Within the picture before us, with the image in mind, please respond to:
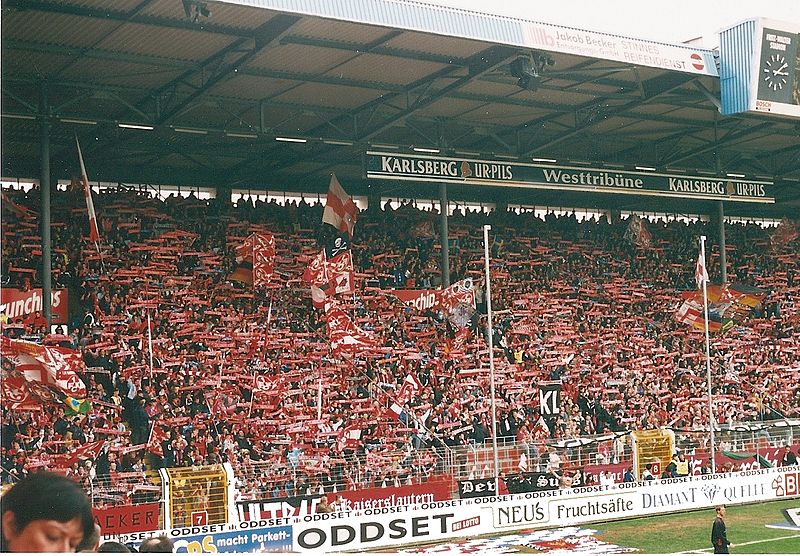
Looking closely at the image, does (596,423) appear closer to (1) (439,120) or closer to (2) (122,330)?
(1) (439,120)

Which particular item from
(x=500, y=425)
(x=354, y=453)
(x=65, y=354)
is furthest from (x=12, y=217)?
(x=500, y=425)

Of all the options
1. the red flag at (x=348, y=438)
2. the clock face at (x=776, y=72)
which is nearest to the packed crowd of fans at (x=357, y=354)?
the red flag at (x=348, y=438)

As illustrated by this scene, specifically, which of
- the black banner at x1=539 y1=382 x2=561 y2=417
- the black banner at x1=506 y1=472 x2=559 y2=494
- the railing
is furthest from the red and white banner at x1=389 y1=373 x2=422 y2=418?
the black banner at x1=539 y1=382 x2=561 y2=417

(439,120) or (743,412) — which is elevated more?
(439,120)

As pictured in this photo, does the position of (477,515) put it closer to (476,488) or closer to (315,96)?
(476,488)

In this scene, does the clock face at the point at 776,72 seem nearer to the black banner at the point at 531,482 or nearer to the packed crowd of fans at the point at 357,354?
the packed crowd of fans at the point at 357,354

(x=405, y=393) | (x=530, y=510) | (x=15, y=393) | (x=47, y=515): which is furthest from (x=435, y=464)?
(x=47, y=515)

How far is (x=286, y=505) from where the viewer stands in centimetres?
2088

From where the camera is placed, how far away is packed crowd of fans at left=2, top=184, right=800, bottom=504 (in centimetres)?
2359

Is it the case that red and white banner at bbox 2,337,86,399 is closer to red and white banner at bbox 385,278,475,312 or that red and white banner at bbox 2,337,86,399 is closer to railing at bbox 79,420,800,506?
railing at bbox 79,420,800,506

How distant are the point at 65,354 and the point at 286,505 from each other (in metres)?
5.19

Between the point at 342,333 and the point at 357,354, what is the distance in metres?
1.68

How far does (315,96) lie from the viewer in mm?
25984

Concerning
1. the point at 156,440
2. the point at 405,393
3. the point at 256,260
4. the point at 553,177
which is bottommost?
the point at 156,440
